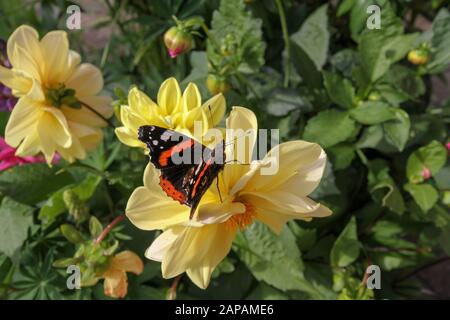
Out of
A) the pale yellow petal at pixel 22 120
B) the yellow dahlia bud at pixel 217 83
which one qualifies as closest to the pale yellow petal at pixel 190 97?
the yellow dahlia bud at pixel 217 83

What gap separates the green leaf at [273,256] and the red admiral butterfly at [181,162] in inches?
13.7

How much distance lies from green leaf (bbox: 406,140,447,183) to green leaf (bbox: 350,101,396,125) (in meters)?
0.09

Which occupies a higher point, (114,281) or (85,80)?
(85,80)

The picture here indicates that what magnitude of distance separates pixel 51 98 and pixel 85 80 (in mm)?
63

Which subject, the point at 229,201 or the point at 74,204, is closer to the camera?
the point at 229,201

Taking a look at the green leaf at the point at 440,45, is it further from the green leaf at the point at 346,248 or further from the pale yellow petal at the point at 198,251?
the pale yellow petal at the point at 198,251

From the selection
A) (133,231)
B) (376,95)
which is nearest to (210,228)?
(133,231)

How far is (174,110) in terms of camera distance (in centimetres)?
70

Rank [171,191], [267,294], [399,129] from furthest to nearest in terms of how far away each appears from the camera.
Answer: [267,294] → [399,129] → [171,191]

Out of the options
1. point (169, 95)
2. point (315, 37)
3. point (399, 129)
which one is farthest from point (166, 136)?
point (315, 37)

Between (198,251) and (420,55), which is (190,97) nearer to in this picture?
(198,251)

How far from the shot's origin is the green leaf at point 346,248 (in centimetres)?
93

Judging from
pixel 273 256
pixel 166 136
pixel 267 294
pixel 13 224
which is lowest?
pixel 267 294
